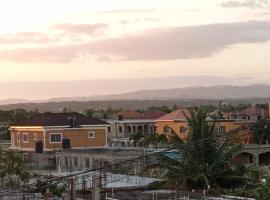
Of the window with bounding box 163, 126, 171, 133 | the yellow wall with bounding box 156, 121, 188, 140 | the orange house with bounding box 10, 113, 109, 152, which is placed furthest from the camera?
the window with bounding box 163, 126, 171, 133

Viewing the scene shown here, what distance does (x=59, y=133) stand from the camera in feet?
158

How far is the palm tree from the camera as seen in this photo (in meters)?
20.8

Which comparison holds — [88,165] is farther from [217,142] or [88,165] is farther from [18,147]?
[217,142]

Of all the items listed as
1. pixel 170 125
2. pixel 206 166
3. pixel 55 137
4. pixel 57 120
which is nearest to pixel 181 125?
pixel 170 125

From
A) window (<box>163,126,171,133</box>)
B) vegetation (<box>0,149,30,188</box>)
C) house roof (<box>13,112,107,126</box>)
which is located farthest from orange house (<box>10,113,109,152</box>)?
vegetation (<box>0,149,30,188</box>)

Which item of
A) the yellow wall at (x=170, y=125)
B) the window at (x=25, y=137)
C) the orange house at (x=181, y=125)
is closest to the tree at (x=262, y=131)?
the orange house at (x=181, y=125)

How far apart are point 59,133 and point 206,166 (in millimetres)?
28305

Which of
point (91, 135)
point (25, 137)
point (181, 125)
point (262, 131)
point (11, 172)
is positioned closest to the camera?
point (11, 172)

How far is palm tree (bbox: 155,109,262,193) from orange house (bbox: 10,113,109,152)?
2679 cm

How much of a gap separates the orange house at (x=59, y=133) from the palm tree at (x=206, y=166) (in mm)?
26792

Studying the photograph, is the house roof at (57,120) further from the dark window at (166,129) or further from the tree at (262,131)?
the dark window at (166,129)

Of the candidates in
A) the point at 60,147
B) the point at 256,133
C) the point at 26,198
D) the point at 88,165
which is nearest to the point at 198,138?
the point at 26,198

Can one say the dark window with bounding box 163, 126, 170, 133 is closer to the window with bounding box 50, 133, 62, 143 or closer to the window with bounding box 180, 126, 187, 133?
the window with bounding box 180, 126, 187, 133

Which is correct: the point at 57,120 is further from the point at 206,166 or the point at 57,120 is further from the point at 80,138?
the point at 206,166
